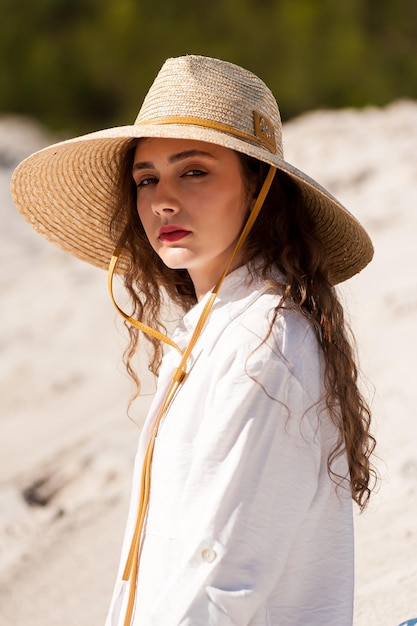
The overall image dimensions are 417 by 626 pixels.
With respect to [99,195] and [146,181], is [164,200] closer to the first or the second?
[146,181]

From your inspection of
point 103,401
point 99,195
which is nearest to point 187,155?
point 99,195

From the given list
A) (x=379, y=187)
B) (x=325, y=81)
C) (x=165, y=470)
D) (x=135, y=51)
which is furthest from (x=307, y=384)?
(x=135, y=51)

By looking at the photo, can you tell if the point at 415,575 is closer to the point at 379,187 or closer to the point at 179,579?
the point at 179,579

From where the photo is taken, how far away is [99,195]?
5.90 feet

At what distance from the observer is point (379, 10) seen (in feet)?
35.9

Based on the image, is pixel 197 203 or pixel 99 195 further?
pixel 99 195

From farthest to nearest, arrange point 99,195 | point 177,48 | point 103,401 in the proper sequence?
point 177,48 < point 103,401 < point 99,195

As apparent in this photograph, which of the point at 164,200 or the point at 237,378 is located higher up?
the point at 164,200

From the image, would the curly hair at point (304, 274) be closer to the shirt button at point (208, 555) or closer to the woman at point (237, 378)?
the woman at point (237, 378)

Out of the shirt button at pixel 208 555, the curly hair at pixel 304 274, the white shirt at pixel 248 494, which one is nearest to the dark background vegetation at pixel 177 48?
the curly hair at pixel 304 274

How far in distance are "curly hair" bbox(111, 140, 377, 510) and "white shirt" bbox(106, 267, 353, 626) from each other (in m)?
0.03

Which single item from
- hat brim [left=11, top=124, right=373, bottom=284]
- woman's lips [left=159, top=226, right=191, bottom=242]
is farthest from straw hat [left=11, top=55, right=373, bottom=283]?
woman's lips [left=159, top=226, right=191, bottom=242]

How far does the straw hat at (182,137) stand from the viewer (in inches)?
57.5

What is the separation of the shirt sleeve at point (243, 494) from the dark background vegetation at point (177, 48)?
8.65 metres
